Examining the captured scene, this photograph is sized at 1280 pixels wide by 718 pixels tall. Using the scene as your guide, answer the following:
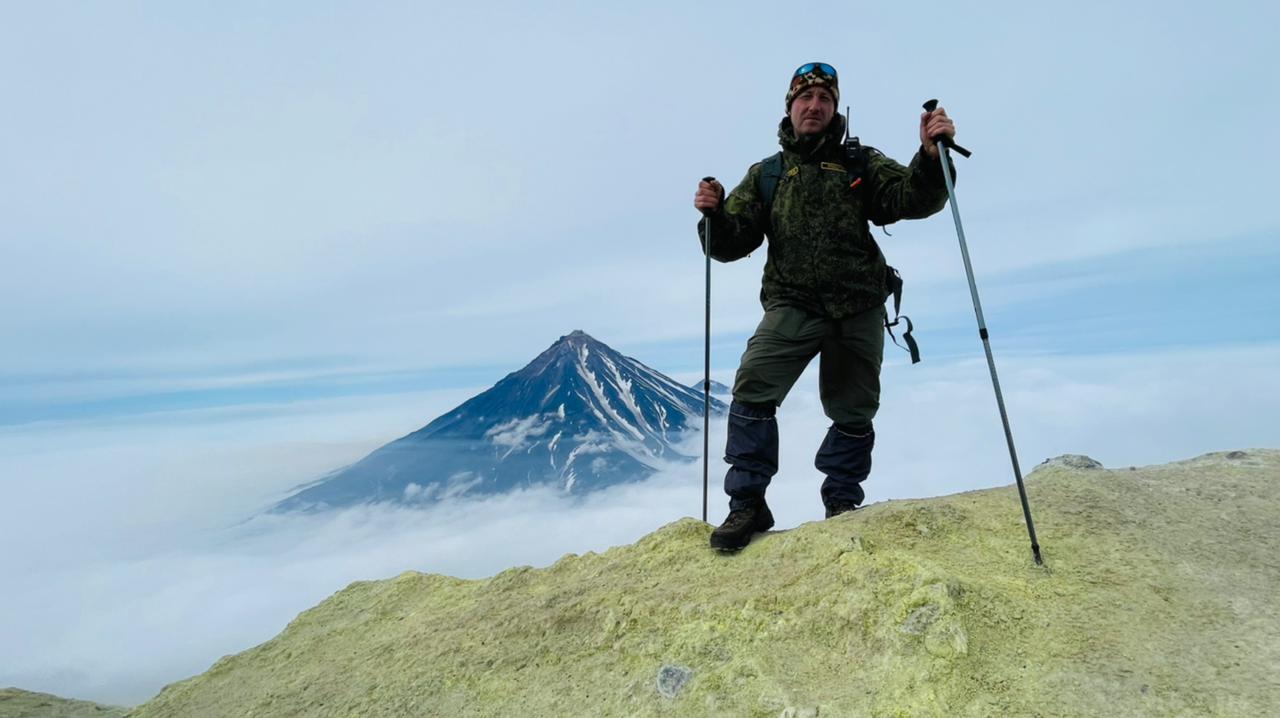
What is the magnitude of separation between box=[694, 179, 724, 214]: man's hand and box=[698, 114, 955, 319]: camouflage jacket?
51cm

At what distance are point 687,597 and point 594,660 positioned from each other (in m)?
0.74

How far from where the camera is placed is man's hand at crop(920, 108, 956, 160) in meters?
5.33

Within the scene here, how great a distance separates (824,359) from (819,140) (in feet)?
6.13

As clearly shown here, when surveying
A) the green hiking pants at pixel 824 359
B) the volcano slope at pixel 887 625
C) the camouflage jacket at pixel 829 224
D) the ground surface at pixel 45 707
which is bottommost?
the ground surface at pixel 45 707

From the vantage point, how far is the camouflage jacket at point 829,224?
19.7 feet

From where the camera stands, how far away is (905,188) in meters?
5.71

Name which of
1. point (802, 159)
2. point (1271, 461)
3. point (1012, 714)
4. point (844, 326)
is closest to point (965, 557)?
point (1012, 714)

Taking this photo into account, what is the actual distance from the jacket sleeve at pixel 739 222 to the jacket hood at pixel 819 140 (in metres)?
0.41

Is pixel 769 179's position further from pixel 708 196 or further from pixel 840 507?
pixel 840 507

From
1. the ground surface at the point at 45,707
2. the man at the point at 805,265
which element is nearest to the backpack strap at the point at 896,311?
the man at the point at 805,265

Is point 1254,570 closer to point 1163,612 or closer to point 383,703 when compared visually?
point 1163,612

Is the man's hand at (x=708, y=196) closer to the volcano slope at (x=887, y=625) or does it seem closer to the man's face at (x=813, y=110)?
the man's face at (x=813, y=110)

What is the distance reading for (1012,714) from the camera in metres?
3.56

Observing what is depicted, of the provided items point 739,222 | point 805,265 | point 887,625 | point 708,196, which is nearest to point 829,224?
point 805,265
